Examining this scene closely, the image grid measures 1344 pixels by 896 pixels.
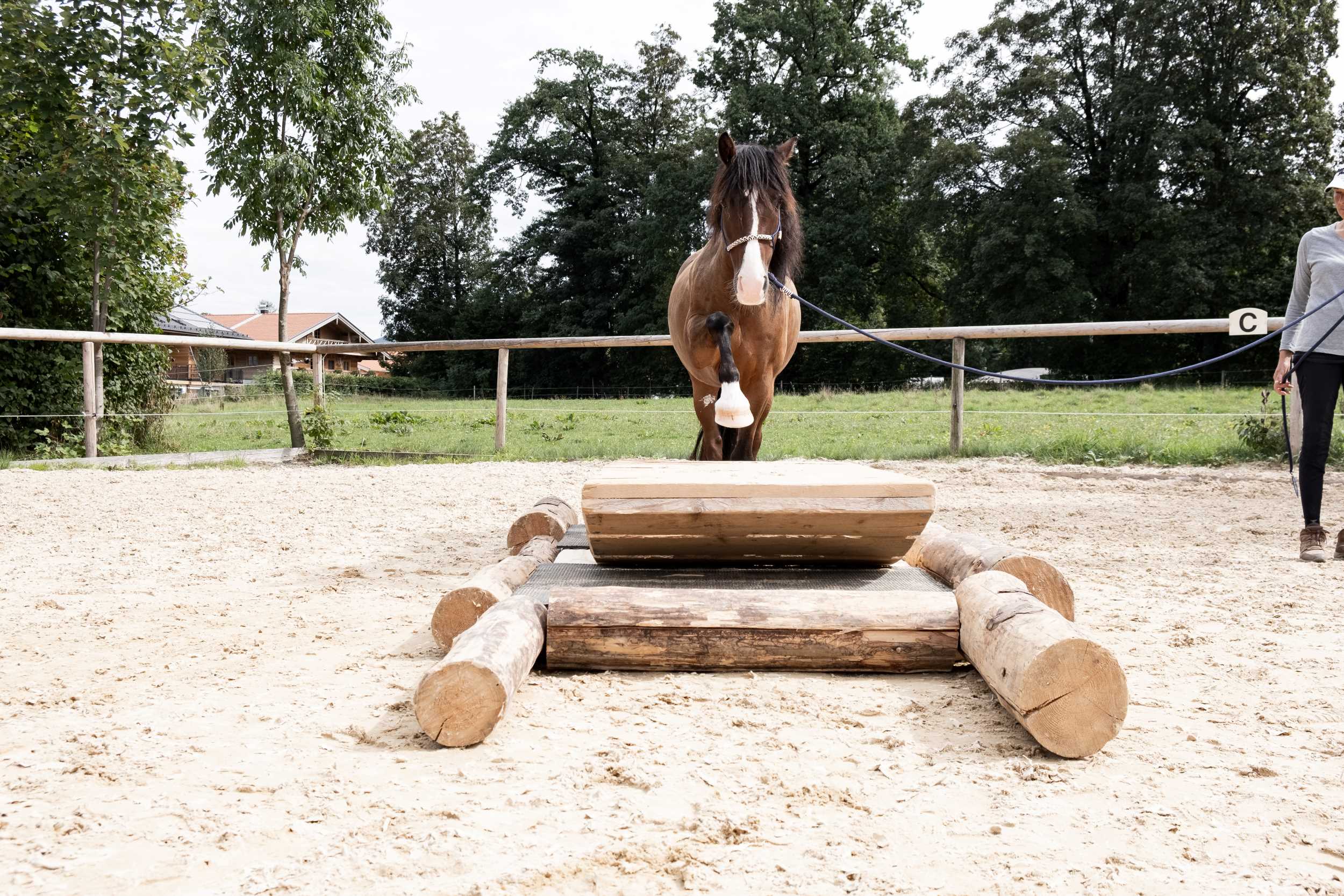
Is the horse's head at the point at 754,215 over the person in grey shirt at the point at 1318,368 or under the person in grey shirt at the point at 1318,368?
over

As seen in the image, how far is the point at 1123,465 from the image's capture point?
8.87 metres

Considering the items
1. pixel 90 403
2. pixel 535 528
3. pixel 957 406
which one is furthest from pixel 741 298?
pixel 90 403

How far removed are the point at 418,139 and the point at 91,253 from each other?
4122cm

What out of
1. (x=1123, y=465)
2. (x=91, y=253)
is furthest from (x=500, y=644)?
(x=91, y=253)

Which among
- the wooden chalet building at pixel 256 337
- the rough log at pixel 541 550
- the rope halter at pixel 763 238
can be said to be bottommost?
the rough log at pixel 541 550

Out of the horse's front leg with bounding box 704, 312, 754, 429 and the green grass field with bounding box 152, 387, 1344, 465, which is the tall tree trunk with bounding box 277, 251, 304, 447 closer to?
the green grass field with bounding box 152, 387, 1344, 465

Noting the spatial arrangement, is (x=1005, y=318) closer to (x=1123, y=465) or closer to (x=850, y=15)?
(x=850, y=15)

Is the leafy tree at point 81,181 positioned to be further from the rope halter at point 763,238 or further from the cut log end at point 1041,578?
the cut log end at point 1041,578

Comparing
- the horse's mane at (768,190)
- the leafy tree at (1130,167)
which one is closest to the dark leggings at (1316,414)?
the horse's mane at (768,190)

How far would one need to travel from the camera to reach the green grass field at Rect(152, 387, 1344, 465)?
31.1 feet

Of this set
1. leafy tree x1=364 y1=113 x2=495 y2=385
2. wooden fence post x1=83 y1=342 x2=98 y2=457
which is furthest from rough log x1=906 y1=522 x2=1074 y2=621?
leafy tree x1=364 y1=113 x2=495 y2=385

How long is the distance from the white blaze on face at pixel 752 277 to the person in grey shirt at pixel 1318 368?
2807 mm

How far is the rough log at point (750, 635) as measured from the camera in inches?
109

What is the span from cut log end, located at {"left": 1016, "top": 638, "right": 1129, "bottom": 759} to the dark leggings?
3223 mm
